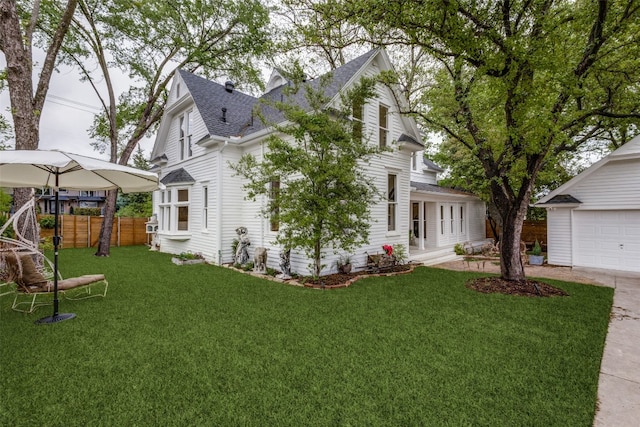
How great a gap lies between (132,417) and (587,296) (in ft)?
28.4

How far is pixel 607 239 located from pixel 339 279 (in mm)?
9739

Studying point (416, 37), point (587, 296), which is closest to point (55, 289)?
point (416, 37)

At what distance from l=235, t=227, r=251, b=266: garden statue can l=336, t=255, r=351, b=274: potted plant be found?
3.36m

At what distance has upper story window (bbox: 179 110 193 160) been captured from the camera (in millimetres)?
12180

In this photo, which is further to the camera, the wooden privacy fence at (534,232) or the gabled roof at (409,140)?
the wooden privacy fence at (534,232)

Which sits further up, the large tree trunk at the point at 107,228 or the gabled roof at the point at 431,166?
the gabled roof at the point at 431,166

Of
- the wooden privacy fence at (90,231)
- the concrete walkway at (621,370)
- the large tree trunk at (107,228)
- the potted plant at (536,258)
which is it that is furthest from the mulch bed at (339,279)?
Result: the wooden privacy fence at (90,231)

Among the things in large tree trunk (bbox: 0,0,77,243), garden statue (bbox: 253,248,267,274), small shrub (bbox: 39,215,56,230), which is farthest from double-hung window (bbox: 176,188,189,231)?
small shrub (bbox: 39,215,56,230)

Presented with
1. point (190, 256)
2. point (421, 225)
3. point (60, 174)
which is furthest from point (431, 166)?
point (60, 174)

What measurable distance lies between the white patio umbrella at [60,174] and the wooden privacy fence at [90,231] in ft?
31.8

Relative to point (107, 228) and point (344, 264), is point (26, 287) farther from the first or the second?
point (107, 228)

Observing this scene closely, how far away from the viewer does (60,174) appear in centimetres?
529

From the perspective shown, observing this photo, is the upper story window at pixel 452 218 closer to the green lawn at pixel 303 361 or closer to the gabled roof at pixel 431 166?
the gabled roof at pixel 431 166

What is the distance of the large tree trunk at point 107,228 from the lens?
12016 millimetres
